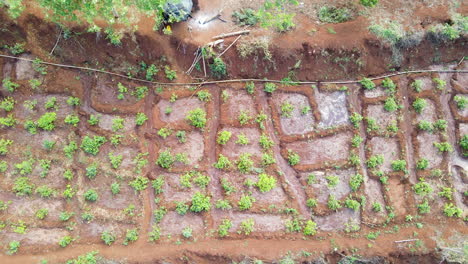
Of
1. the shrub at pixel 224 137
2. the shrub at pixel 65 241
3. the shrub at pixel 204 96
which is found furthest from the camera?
the shrub at pixel 204 96

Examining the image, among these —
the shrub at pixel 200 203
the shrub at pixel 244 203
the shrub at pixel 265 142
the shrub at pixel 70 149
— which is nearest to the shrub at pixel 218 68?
the shrub at pixel 265 142

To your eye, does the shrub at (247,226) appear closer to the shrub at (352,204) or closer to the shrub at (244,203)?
the shrub at (244,203)

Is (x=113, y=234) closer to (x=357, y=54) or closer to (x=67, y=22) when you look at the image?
(x=67, y=22)

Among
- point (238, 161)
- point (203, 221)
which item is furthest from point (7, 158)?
point (238, 161)

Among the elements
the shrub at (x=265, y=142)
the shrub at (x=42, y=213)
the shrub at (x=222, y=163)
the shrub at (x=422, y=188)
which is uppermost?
the shrub at (x=265, y=142)

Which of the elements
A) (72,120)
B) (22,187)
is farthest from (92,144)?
(22,187)

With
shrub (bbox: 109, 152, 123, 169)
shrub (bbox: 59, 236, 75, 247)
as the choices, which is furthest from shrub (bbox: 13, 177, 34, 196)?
shrub (bbox: 109, 152, 123, 169)

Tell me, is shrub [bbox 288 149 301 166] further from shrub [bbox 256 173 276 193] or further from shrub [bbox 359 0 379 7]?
shrub [bbox 359 0 379 7]
